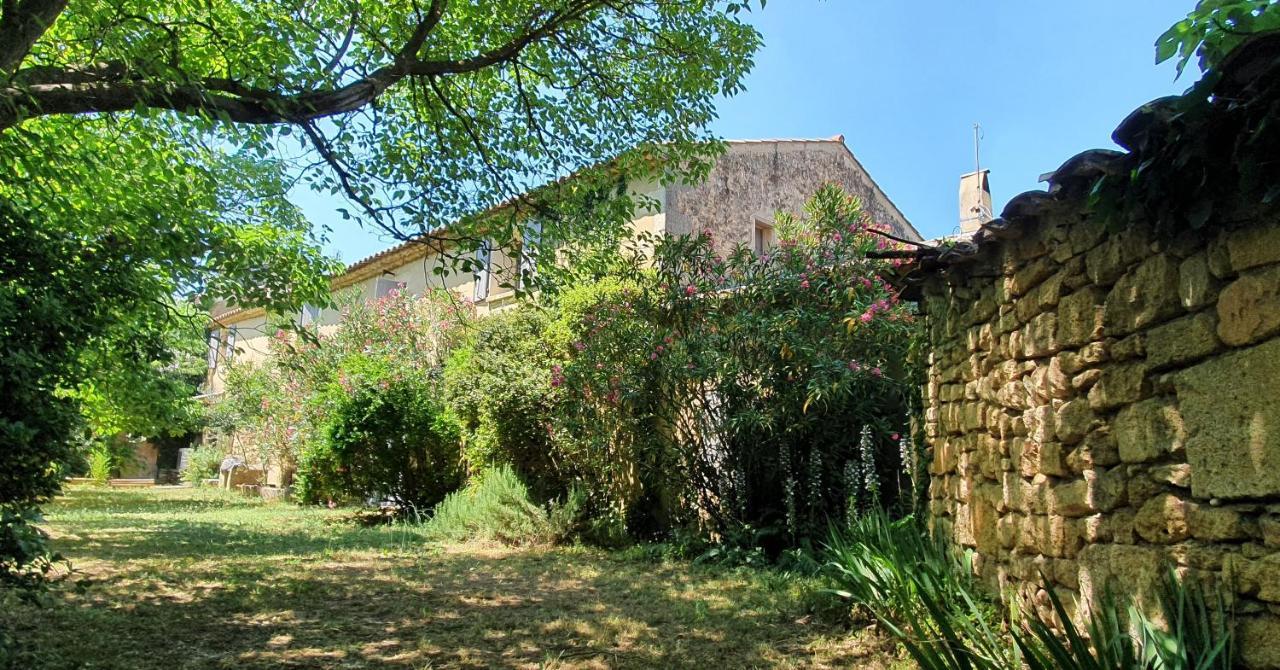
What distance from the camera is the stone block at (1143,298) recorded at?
257cm

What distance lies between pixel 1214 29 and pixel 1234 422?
123cm

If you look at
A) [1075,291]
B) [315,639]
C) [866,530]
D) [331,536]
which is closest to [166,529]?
[331,536]

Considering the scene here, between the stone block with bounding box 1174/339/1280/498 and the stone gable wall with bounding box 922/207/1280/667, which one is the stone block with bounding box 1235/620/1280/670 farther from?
the stone block with bounding box 1174/339/1280/498

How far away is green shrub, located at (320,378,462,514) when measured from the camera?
10688 millimetres

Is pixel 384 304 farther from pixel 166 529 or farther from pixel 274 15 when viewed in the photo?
pixel 274 15

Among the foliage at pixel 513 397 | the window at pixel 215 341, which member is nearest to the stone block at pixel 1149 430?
the window at pixel 215 341

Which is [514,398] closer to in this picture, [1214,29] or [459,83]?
[459,83]

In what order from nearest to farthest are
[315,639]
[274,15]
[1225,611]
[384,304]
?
[1225,611] → [315,639] → [274,15] → [384,304]

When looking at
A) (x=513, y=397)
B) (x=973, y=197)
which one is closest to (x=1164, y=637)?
(x=513, y=397)

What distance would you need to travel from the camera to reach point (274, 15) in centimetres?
584

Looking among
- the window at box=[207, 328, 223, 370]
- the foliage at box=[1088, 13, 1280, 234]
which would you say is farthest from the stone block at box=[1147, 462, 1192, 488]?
the window at box=[207, 328, 223, 370]

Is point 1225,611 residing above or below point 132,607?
above

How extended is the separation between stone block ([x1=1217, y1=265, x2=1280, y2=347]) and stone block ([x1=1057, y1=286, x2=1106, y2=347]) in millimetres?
589

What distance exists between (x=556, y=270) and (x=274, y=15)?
3.10m
